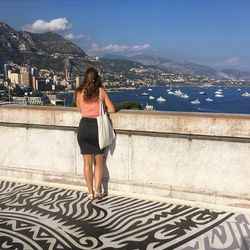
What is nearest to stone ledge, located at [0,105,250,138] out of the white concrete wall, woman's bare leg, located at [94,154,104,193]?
the white concrete wall

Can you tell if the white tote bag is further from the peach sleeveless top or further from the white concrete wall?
the white concrete wall

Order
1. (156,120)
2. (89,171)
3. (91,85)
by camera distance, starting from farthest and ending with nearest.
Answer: (89,171) < (156,120) < (91,85)

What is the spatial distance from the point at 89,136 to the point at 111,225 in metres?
A: 1.20

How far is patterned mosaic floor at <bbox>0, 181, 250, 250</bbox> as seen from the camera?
3.90 metres

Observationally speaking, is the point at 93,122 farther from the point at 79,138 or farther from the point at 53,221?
the point at 53,221

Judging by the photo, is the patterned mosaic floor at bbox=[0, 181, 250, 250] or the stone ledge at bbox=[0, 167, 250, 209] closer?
the patterned mosaic floor at bbox=[0, 181, 250, 250]

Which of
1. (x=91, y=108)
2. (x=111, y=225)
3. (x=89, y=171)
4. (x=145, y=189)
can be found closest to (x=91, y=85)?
(x=91, y=108)

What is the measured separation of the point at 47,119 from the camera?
570cm

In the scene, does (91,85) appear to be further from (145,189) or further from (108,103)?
(145,189)

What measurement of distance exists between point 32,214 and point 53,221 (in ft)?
1.22

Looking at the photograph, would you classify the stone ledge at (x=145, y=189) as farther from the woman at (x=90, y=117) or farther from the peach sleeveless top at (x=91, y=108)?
the peach sleeveless top at (x=91, y=108)

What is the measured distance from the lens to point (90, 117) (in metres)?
4.98

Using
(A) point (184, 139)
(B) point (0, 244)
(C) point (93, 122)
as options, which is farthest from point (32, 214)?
(A) point (184, 139)

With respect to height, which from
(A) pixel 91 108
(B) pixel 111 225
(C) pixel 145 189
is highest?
(A) pixel 91 108
